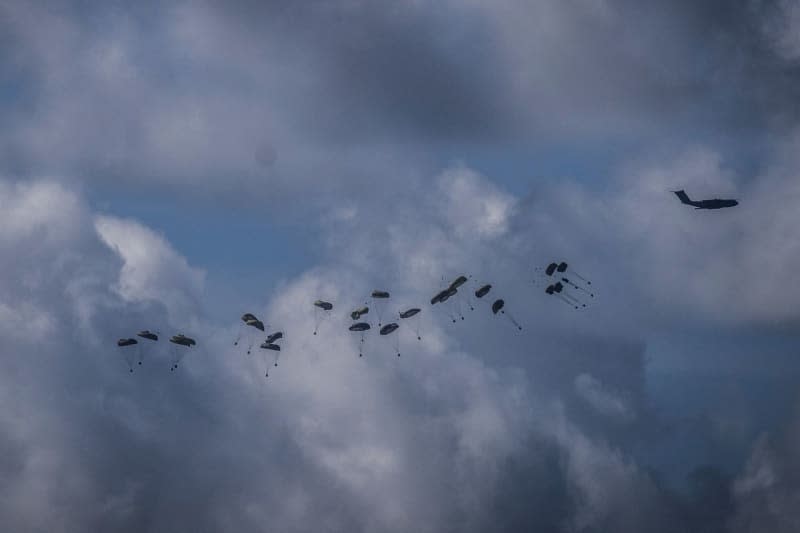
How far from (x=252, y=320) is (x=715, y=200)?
13647cm

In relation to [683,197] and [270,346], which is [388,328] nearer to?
[270,346]

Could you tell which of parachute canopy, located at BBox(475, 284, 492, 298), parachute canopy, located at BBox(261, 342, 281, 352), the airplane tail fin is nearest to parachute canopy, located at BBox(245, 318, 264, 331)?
parachute canopy, located at BBox(261, 342, 281, 352)

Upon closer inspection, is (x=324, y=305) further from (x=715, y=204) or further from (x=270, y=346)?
(x=715, y=204)

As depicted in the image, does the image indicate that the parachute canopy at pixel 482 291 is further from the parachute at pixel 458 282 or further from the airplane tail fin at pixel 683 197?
the airplane tail fin at pixel 683 197

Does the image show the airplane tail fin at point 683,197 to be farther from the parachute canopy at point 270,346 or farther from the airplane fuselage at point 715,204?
the parachute canopy at point 270,346

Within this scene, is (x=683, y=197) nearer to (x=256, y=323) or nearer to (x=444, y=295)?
(x=444, y=295)

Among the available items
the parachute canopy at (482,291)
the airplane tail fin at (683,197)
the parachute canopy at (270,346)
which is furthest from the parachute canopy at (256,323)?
the airplane tail fin at (683,197)

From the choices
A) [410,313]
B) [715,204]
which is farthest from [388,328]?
[715,204]

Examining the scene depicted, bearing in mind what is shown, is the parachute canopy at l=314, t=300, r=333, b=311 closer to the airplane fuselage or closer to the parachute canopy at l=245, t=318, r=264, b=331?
the parachute canopy at l=245, t=318, r=264, b=331

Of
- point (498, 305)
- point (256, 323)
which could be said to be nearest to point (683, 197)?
point (498, 305)

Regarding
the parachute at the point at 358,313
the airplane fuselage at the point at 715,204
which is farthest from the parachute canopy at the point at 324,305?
the airplane fuselage at the point at 715,204

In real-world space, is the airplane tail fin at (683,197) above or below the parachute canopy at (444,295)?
above

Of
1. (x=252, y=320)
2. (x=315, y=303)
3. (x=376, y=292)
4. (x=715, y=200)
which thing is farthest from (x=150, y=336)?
(x=715, y=200)

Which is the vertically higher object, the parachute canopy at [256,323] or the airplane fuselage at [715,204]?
the airplane fuselage at [715,204]
